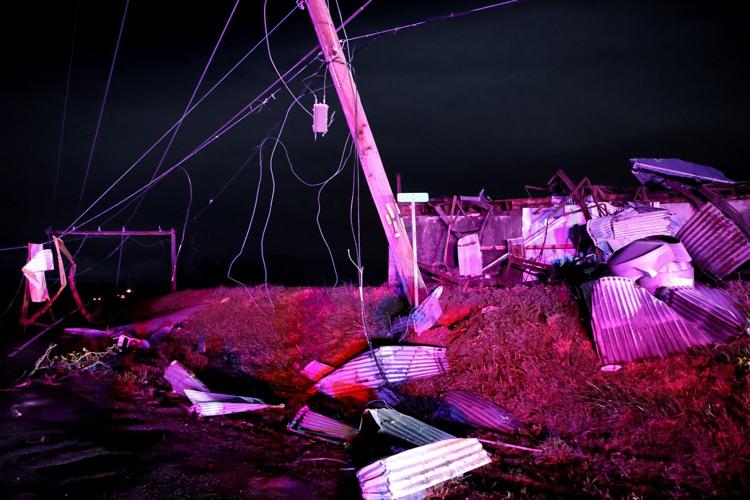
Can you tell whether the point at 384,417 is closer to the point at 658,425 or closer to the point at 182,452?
the point at 182,452

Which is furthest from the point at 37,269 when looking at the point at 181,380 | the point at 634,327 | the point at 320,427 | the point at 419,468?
the point at 634,327

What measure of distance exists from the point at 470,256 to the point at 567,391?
11.0 m

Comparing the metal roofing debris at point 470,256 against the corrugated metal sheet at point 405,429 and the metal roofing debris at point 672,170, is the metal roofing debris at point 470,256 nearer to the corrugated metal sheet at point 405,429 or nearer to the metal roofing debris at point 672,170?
the metal roofing debris at point 672,170

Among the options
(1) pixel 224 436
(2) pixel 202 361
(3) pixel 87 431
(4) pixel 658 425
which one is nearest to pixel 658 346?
(4) pixel 658 425

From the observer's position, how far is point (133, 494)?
3.62 meters

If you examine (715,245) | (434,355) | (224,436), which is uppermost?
(715,245)

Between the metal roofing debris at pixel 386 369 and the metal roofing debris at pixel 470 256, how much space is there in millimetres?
9477

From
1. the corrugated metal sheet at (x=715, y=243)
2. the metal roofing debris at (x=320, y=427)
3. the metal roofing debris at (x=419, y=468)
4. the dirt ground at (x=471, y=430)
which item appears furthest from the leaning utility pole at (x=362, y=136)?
the corrugated metal sheet at (x=715, y=243)

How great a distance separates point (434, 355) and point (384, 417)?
6.74 ft

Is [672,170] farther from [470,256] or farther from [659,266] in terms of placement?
[659,266]

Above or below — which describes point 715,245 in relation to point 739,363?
above

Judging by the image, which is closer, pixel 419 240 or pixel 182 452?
pixel 182 452

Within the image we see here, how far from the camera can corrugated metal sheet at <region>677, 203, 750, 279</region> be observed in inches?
302

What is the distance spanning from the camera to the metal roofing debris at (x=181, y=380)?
278 inches
